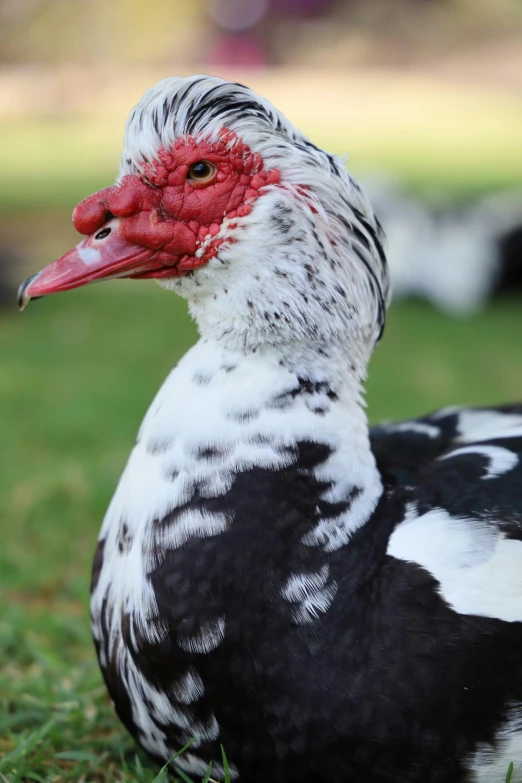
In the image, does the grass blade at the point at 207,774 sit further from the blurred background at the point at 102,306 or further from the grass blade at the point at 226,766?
the blurred background at the point at 102,306

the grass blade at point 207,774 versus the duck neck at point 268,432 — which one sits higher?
the duck neck at point 268,432

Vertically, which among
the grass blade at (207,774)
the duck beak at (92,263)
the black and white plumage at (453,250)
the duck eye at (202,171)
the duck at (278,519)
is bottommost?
the grass blade at (207,774)

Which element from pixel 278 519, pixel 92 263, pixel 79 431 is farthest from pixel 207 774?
pixel 79 431

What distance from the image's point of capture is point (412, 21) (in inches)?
947

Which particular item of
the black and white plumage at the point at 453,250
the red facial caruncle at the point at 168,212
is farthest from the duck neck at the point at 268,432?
the black and white plumage at the point at 453,250

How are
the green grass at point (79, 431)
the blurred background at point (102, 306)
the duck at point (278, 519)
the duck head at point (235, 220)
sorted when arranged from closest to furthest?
the duck at point (278, 519) → the duck head at point (235, 220) → the green grass at point (79, 431) → the blurred background at point (102, 306)

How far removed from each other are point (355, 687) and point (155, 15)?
66.7 feet

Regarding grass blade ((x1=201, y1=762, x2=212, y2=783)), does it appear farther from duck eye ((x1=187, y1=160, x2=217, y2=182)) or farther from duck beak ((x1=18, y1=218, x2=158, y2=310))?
duck eye ((x1=187, y1=160, x2=217, y2=182))

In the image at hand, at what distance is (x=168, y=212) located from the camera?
1832 millimetres

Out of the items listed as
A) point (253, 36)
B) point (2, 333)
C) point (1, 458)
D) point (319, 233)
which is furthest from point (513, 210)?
point (253, 36)

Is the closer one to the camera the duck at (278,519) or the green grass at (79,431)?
the duck at (278,519)

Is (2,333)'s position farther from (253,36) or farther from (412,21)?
(412,21)

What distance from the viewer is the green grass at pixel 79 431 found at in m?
2.29

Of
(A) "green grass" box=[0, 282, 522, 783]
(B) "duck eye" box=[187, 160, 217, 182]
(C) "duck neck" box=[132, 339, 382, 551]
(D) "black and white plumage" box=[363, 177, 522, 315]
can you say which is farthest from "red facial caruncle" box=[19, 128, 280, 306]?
(D) "black and white plumage" box=[363, 177, 522, 315]
